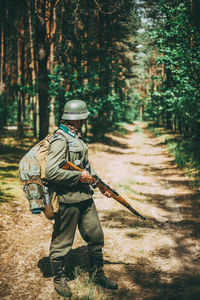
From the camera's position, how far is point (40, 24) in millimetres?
8922

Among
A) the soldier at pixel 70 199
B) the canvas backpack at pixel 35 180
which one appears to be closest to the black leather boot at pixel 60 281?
the soldier at pixel 70 199

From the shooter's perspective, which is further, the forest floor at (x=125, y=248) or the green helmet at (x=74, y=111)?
the forest floor at (x=125, y=248)

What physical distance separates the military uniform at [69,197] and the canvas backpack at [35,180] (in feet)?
0.44

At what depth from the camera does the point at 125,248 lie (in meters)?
4.86

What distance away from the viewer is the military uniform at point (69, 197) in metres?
3.21

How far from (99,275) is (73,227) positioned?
78 cm

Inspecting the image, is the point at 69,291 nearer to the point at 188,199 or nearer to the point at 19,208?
the point at 19,208

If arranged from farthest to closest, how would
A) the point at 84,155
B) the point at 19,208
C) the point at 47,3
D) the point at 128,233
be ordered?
1. the point at 47,3
2. the point at 19,208
3. the point at 128,233
4. the point at 84,155

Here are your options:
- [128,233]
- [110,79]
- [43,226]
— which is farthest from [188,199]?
[110,79]

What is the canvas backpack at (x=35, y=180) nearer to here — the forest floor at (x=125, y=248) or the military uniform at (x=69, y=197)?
the military uniform at (x=69, y=197)

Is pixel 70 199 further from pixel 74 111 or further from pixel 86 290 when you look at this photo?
pixel 86 290

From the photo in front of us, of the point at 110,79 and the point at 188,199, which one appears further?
the point at 110,79

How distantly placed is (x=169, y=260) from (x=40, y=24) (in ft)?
26.0

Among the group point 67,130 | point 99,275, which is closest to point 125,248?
point 99,275
